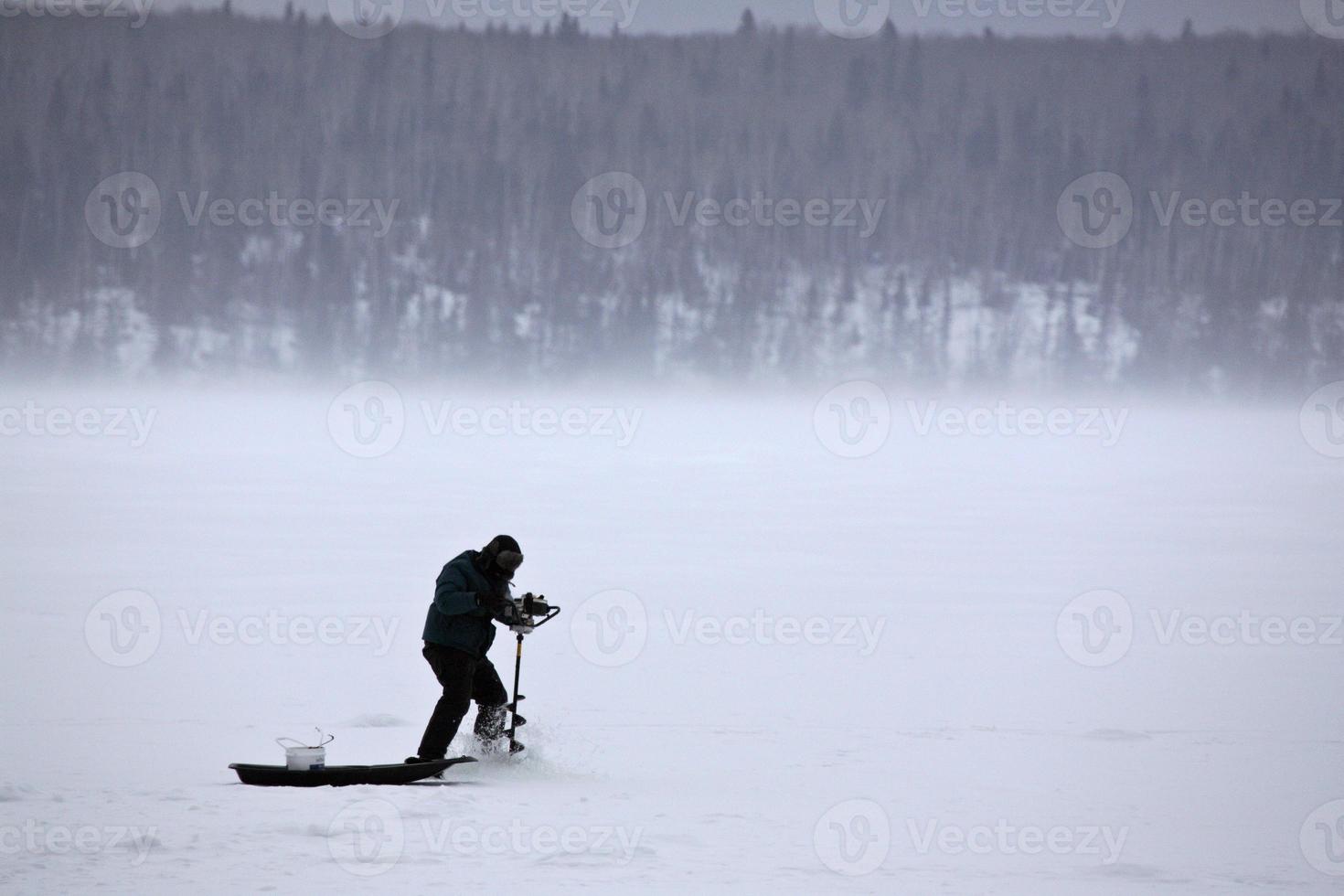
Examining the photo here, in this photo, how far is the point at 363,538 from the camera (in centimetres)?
1609

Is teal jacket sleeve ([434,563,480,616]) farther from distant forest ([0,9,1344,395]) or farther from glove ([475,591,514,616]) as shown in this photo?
distant forest ([0,9,1344,395])

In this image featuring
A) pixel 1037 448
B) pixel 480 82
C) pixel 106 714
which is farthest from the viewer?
pixel 480 82

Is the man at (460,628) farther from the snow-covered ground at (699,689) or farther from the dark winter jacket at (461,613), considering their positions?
the snow-covered ground at (699,689)

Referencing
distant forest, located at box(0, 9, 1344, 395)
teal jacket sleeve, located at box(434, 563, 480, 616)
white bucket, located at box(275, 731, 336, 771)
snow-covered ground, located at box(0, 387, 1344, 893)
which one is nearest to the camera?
snow-covered ground, located at box(0, 387, 1344, 893)

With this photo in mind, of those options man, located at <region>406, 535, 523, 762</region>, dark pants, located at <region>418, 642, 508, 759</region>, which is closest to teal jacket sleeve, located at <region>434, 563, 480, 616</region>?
man, located at <region>406, 535, 523, 762</region>

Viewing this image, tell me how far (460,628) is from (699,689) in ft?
9.39

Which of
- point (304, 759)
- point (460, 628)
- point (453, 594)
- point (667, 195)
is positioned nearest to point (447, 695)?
point (460, 628)

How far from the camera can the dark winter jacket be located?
626 cm

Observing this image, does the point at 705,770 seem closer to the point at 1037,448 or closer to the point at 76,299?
the point at 1037,448

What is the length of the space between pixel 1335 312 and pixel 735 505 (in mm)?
75379

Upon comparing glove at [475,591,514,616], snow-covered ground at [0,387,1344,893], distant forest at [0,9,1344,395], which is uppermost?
distant forest at [0,9,1344,395]

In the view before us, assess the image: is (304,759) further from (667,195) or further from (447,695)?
(667,195)

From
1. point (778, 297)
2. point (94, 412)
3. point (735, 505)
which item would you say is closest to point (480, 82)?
point (778, 297)

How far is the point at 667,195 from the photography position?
93188 mm
